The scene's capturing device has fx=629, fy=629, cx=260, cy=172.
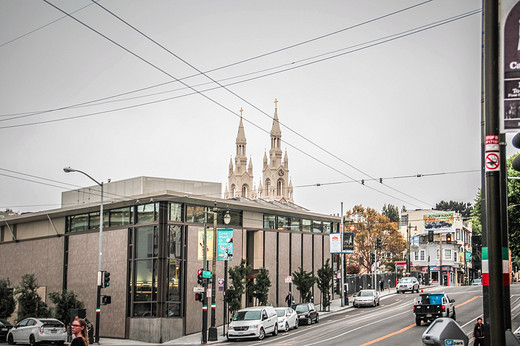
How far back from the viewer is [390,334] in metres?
33.9

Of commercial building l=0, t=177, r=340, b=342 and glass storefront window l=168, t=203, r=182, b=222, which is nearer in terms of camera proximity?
commercial building l=0, t=177, r=340, b=342

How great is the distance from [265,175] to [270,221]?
11477 centimetres

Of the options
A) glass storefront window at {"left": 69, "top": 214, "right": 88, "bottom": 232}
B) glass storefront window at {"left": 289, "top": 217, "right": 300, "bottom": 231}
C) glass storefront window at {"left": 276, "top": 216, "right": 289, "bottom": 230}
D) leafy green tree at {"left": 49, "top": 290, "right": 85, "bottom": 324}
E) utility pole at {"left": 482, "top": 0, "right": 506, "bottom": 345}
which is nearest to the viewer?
utility pole at {"left": 482, "top": 0, "right": 506, "bottom": 345}

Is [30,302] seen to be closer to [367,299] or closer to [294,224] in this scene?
[294,224]

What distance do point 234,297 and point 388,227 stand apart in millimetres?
46885

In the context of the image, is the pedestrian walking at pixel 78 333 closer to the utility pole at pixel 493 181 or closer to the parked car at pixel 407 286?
the utility pole at pixel 493 181

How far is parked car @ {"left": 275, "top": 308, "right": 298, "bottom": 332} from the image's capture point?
39.0 m

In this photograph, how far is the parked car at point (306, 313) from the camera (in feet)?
141

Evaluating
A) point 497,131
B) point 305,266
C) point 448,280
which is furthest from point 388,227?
point 497,131

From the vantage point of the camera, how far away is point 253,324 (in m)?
34.9

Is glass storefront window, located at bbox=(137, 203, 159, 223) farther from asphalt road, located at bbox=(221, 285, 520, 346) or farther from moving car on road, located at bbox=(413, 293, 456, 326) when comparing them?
moving car on road, located at bbox=(413, 293, 456, 326)

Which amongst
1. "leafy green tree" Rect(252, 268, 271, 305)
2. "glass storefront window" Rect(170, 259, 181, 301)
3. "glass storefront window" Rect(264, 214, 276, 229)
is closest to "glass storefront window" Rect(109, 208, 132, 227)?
"glass storefront window" Rect(170, 259, 181, 301)

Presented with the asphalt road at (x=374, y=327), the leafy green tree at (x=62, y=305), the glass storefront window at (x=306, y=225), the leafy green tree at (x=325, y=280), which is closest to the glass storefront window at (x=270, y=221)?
the glass storefront window at (x=306, y=225)

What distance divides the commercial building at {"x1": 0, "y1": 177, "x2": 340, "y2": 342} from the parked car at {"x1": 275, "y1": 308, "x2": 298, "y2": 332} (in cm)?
597
